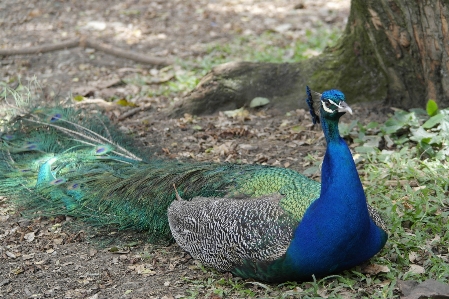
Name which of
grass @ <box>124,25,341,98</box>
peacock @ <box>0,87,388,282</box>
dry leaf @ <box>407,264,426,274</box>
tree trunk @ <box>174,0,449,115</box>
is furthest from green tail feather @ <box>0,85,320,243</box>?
grass @ <box>124,25,341,98</box>

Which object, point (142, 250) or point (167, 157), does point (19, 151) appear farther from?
point (142, 250)

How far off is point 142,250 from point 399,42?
2.82 meters

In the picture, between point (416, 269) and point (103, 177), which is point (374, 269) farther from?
point (103, 177)

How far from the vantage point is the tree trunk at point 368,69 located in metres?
5.29

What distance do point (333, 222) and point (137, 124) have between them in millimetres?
3385

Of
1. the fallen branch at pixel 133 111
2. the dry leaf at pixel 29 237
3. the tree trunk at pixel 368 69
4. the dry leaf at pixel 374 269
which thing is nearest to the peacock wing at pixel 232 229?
the dry leaf at pixel 374 269

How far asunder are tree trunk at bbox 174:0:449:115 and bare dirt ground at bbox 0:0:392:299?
0.25m

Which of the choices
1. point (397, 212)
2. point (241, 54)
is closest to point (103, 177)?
point (397, 212)

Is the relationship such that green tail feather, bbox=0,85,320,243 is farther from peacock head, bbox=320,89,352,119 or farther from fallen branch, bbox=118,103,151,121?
fallen branch, bbox=118,103,151,121

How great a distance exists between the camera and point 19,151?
201 inches

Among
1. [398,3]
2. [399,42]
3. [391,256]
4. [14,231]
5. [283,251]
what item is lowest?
[14,231]

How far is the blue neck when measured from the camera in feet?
10.7

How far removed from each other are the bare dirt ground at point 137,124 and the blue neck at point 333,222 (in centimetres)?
23

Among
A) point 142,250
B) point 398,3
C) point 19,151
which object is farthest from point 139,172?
point 398,3
